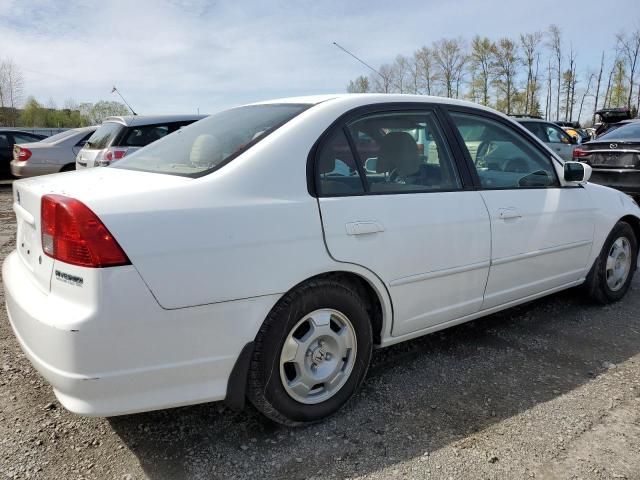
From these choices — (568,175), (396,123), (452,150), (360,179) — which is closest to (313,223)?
(360,179)

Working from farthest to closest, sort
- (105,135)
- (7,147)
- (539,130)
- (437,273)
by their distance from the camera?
(7,147)
(539,130)
(105,135)
(437,273)

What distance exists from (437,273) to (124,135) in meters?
6.39

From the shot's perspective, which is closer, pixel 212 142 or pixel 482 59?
pixel 212 142

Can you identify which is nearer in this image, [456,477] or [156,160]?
[456,477]

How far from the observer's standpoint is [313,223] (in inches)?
89.7

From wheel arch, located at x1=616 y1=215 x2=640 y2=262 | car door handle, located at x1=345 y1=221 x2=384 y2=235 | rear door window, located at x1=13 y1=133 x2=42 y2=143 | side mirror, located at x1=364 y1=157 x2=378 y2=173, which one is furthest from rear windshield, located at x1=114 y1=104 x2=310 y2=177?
rear door window, located at x1=13 y1=133 x2=42 y2=143

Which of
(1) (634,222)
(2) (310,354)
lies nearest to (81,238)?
(2) (310,354)

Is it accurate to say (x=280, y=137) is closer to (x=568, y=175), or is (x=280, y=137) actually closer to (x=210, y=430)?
(x=210, y=430)

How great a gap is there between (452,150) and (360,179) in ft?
2.48

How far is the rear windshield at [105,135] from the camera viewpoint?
7844 millimetres

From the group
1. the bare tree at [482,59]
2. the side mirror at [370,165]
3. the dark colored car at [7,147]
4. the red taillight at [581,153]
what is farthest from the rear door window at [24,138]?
the bare tree at [482,59]

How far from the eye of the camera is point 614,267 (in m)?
4.15

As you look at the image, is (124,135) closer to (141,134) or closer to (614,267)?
(141,134)

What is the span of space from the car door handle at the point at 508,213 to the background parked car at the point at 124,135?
611 centimetres
